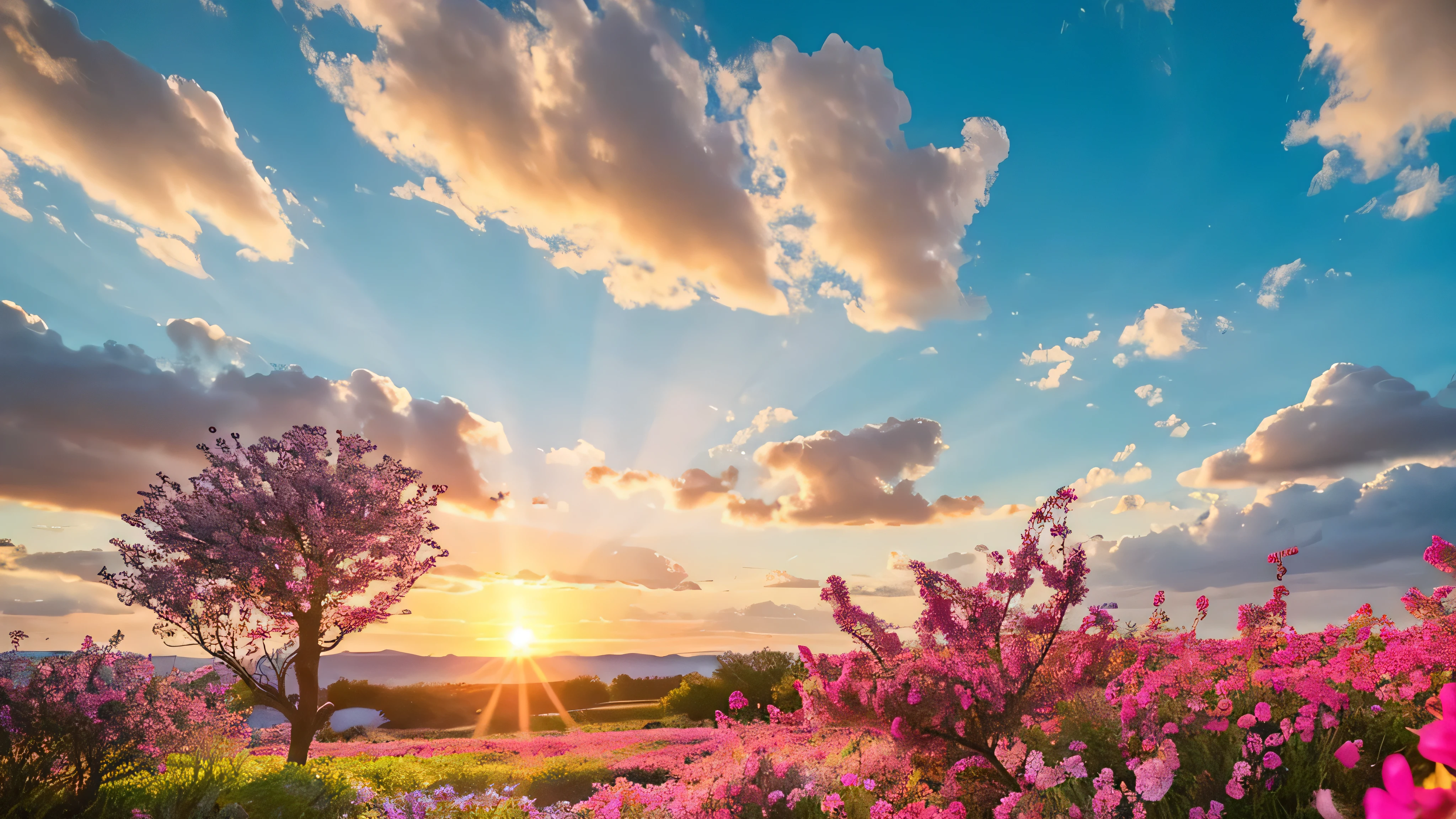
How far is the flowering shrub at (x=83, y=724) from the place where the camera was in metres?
8.07

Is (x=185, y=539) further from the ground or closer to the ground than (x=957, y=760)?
further from the ground

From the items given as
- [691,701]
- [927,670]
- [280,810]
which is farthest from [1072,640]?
[691,701]

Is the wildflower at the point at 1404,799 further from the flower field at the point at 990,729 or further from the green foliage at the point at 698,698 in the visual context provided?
the green foliage at the point at 698,698

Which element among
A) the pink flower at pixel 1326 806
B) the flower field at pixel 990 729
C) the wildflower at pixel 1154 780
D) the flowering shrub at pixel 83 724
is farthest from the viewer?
the flowering shrub at pixel 83 724

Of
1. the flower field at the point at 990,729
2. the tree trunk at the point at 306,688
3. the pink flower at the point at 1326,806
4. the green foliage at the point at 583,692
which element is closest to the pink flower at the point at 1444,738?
the pink flower at the point at 1326,806

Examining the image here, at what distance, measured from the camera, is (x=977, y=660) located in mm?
6195

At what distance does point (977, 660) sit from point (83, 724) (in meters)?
10.3

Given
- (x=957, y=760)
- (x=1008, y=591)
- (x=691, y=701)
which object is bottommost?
(x=691, y=701)

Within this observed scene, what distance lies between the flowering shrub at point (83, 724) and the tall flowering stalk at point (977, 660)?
28.4ft

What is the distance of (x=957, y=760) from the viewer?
673 centimetres

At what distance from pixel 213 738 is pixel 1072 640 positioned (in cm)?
1111

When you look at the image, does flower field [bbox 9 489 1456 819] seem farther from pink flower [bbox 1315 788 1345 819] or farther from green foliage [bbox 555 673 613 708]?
green foliage [bbox 555 673 613 708]

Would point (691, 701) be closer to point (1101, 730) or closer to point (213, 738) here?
point (213, 738)

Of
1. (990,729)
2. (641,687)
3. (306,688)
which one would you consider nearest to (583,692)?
(641,687)
